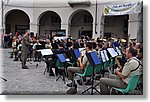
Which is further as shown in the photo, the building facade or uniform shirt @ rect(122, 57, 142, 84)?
the building facade

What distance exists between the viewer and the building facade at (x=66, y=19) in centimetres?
1895

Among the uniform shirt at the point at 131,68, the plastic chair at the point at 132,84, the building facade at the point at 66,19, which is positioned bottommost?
the plastic chair at the point at 132,84

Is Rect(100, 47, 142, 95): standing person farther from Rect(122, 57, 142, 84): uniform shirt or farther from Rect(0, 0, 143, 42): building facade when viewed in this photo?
Rect(0, 0, 143, 42): building facade

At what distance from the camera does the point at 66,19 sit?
2145 centimetres

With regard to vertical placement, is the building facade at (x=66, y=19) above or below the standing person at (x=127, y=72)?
above

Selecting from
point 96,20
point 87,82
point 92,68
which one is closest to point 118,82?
point 92,68

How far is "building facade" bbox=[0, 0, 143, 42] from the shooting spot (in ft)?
62.2

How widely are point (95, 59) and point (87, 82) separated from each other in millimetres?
1633

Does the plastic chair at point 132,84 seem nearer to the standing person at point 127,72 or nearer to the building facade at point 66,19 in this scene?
the standing person at point 127,72

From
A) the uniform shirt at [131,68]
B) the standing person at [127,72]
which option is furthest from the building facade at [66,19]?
the uniform shirt at [131,68]

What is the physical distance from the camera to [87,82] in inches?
263

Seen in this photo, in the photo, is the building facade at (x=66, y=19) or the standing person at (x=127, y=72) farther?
the building facade at (x=66, y=19)

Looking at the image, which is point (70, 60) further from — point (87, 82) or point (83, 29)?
point (83, 29)

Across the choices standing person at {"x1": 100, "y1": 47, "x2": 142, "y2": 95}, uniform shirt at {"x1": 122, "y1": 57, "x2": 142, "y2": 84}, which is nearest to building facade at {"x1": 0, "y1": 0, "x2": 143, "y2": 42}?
standing person at {"x1": 100, "y1": 47, "x2": 142, "y2": 95}
